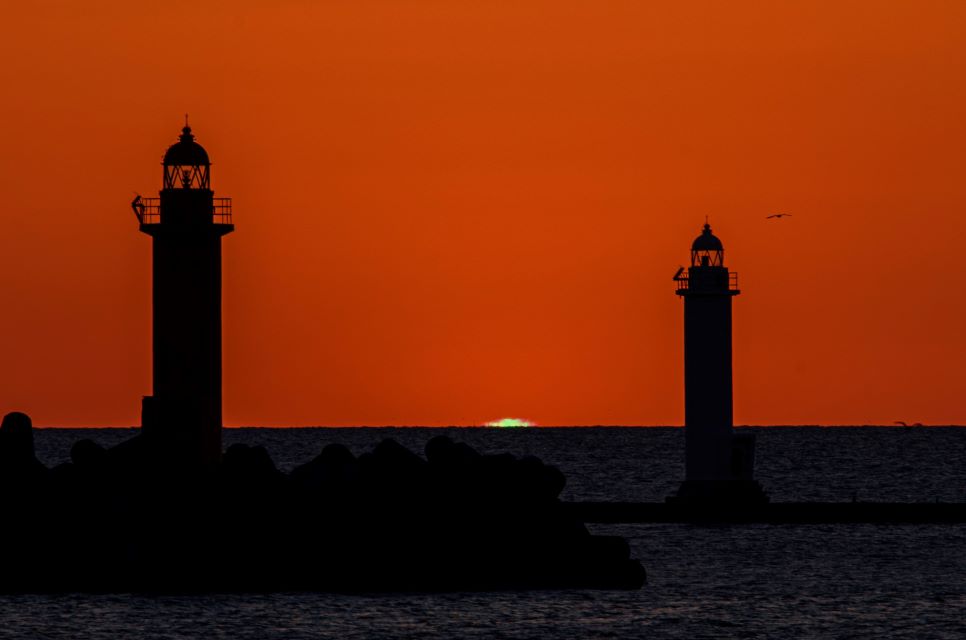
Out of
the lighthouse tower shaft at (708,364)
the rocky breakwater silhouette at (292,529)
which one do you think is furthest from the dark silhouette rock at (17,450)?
the lighthouse tower shaft at (708,364)

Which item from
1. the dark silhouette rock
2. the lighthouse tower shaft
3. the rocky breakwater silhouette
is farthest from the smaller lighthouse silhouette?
the dark silhouette rock

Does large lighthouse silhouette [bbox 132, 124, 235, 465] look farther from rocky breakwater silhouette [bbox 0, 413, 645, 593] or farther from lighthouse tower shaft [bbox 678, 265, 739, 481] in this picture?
lighthouse tower shaft [bbox 678, 265, 739, 481]

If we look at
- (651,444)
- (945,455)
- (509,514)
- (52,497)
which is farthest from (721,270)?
(651,444)

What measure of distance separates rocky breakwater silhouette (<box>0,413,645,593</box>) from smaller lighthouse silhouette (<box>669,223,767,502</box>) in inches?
412

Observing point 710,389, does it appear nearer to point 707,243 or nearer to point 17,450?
point 707,243

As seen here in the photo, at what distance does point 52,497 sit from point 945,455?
112167 millimetres

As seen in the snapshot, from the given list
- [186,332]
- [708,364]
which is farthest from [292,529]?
[708,364]

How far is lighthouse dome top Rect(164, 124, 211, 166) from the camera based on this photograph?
49.4 metres

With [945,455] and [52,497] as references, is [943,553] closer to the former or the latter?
[52,497]

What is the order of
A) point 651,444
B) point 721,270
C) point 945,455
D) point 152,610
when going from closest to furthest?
point 152,610, point 721,270, point 945,455, point 651,444

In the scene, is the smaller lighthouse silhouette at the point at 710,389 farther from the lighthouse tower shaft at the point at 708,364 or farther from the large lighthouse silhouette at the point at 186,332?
the large lighthouse silhouette at the point at 186,332

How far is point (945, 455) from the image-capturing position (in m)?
152

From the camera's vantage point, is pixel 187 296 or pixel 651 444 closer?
pixel 187 296

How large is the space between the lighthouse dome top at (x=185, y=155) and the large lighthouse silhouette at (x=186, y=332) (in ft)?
4.04
